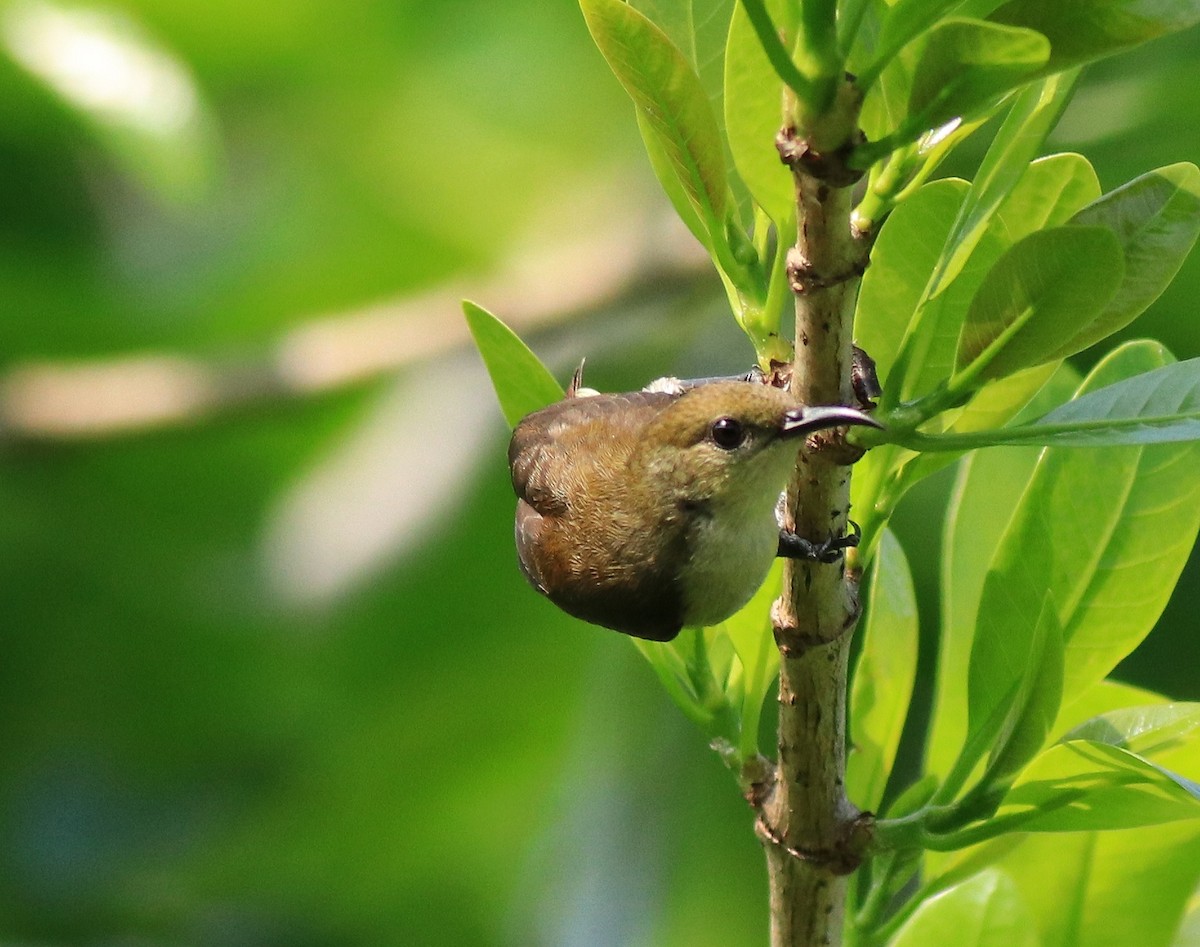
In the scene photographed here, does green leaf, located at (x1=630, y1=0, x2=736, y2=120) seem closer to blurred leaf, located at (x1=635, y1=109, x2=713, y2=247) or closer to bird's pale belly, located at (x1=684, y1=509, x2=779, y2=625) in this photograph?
blurred leaf, located at (x1=635, y1=109, x2=713, y2=247)

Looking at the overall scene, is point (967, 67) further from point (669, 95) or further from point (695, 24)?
point (695, 24)

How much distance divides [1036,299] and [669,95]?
0.27 meters

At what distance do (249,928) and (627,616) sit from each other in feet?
7.82

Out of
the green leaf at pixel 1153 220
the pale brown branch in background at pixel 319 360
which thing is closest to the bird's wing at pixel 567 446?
the green leaf at pixel 1153 220

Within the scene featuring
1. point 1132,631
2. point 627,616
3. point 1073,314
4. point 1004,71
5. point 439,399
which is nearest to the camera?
point 1004,71

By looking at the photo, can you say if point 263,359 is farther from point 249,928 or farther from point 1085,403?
point 1085,403

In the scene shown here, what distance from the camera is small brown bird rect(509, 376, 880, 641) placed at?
1375mm

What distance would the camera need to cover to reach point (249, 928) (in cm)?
347

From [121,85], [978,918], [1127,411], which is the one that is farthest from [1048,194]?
[121,85]

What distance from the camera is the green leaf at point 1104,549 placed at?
1.20 metres

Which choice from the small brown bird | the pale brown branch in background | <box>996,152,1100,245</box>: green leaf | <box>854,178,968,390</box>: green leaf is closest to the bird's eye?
the small brown bird

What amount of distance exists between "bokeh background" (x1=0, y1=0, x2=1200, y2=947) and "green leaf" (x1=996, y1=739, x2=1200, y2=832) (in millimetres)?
1782

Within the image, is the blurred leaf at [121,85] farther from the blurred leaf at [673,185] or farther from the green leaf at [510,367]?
the blurred leaf at [673,185]

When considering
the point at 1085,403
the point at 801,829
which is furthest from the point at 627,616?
the point at 1085,403
